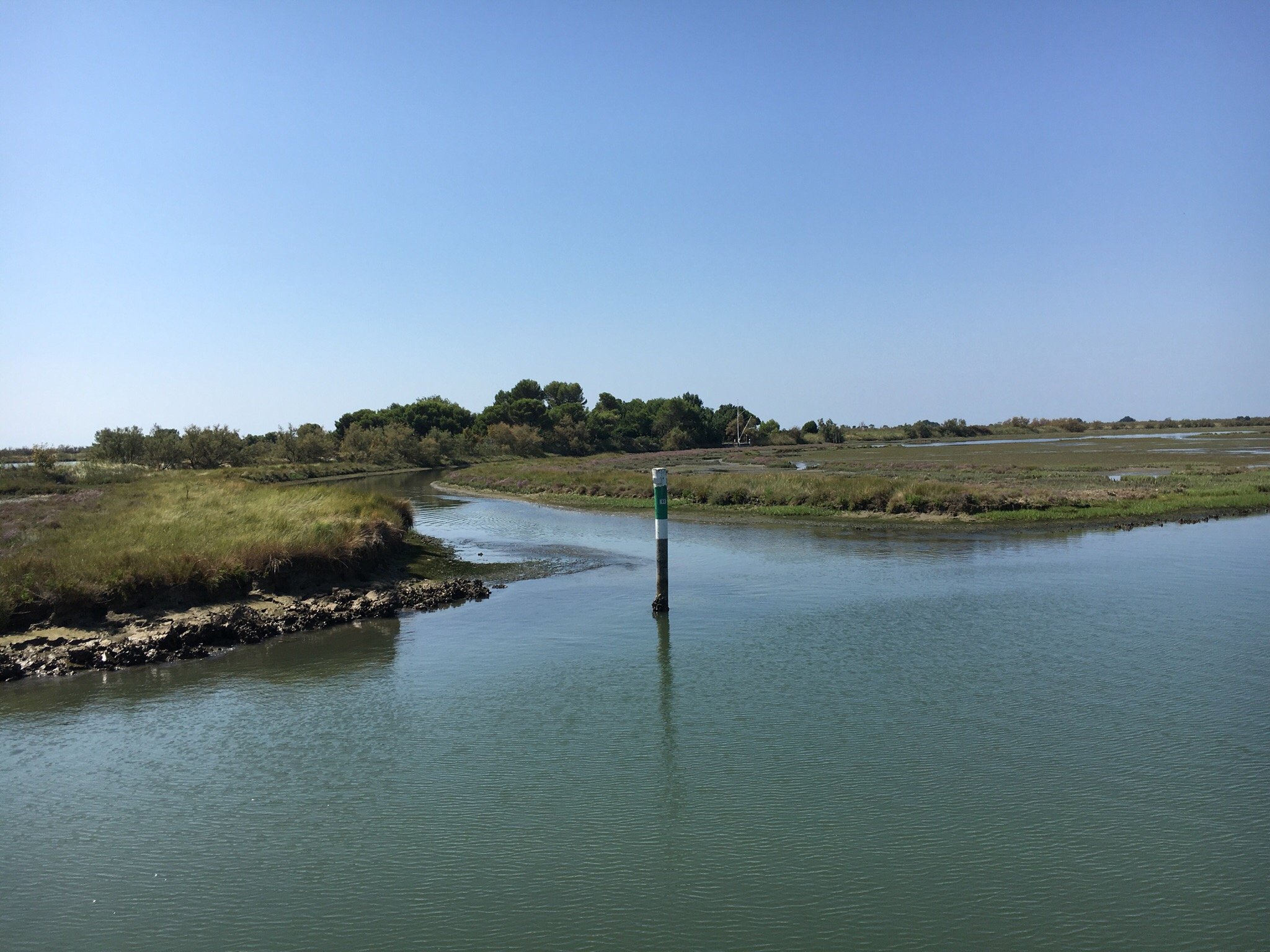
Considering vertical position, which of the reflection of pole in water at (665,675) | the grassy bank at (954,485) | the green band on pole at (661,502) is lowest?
the reflection of pole in water at (665,675)

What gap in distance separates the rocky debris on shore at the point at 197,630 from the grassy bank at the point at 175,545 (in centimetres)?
52

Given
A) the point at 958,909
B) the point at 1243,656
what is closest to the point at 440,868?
the point at 958,909

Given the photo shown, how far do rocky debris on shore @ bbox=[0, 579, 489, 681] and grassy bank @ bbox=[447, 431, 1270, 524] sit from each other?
20101 mm

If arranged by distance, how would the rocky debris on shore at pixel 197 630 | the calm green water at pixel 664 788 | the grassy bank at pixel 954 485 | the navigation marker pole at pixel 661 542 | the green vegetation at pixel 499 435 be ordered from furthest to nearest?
1. the green vegetation at pixel 499 435
2. the grassy bank at pixel 954 485
3. the navigation marker pole at pixel 661 542
4. the rocky debris on shore at pixel 197 630
5. the calm green water at pixel 664 788

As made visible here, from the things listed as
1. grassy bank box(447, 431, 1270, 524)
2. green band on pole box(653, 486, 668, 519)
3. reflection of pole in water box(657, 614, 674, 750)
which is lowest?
reflection of pole in water box(657, 614, 674, 750)

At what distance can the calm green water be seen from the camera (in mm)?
6770

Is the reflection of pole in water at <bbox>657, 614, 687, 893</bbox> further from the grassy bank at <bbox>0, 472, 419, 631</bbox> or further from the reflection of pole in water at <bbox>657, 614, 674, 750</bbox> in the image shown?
the grassy bank at <bbox>0, 472, 419, 631</bbox>

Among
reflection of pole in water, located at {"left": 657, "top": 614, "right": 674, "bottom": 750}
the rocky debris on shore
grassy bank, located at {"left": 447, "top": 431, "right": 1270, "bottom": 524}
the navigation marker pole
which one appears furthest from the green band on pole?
grassy bank, located at {"left": 447, "top": 431, "right": 1270, "bottom": 524}

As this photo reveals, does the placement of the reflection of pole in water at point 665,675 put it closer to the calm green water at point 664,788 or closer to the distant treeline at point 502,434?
the calm green water at point 664,788

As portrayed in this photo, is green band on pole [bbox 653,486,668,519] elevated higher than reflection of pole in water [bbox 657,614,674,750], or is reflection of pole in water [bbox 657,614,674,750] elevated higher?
green band on pole [bbox 653,486,668,519]

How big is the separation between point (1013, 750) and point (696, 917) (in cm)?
479

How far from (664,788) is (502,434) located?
306 ft

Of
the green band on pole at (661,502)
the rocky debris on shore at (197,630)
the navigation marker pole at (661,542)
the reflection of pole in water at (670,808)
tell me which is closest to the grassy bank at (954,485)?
the navigation marker pole at (661,542)

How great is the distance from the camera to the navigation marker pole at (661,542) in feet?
53.4
